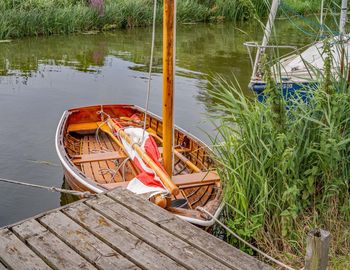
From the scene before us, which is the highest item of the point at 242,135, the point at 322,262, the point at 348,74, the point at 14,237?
the point at 348,74

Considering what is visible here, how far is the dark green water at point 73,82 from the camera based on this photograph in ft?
22.2

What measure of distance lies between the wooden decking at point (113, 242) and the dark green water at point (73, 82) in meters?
1.52

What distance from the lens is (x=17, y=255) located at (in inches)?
126

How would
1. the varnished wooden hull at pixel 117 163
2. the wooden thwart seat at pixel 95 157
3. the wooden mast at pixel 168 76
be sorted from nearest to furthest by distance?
the wooden mast at pixel 168 76
the varnished wooden hull at pixel 117 163
the wooden thwart seat at pixel 95 157

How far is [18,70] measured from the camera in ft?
42.0

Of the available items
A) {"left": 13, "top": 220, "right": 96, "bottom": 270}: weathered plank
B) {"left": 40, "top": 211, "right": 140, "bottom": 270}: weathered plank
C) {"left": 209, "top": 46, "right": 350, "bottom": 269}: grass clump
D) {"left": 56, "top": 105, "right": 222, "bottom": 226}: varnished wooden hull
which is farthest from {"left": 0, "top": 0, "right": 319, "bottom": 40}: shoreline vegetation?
{"left": 13, "top": 220, "right": 96, "bottom": 270}: weathered plank

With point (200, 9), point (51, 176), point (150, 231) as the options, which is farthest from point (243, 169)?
point (200, 9)

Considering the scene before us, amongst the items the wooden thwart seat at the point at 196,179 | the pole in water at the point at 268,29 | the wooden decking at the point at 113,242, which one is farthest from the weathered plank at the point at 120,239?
the pole in water at the point at 268,29

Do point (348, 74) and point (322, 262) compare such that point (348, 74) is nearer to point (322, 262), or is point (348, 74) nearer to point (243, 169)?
point (243, 169)

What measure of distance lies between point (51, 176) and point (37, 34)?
36.2ft

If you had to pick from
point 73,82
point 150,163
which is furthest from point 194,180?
point 73,82

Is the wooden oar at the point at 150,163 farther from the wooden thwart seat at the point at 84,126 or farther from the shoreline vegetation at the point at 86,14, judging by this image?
the shoreline vegetation at the point at 86,14

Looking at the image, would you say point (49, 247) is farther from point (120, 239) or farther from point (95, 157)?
point (95, 157)

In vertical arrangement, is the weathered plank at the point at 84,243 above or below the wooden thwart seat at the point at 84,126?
above
